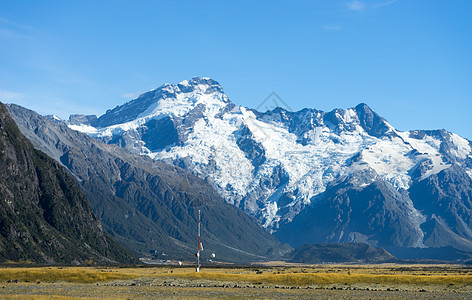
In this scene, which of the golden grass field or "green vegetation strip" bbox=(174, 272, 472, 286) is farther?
"green vegetation strip" bbox=(174, 272, 472, 286)

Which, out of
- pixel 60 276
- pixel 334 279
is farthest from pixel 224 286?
pixel 60 276

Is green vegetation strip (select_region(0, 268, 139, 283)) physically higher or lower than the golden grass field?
higher

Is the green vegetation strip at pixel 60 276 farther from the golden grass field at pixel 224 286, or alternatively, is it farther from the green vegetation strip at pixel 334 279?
the green vegetation strip at pixel 334 279

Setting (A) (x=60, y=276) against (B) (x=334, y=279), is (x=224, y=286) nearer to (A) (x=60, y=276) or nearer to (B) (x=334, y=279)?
(B) (x=334, y=279)

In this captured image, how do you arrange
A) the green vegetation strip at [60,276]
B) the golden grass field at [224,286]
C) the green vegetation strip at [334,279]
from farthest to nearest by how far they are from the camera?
the green vegetation strip at [60,276]
the green vegetation strip at [334,279]
the golden grass field at [224,286]

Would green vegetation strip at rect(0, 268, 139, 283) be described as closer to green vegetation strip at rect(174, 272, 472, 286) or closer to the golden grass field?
the golden grass field

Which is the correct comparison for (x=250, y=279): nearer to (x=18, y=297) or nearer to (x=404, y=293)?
(x=404, y=293)

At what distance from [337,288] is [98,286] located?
47.6 m

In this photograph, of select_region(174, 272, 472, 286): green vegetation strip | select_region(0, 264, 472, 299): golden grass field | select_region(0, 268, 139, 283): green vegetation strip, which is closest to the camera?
select_region(0, 264, 472, 299): golden grass field

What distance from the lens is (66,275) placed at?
14062 cm

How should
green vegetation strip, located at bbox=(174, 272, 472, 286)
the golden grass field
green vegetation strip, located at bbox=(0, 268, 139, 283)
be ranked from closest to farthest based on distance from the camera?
the golden grass field, green vegetation strip, located at bbox=(174, 272, 472, 286), green vegetation strip, located at bbox=(0, 268, 139, 283)

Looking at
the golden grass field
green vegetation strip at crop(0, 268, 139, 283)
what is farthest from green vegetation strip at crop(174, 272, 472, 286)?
green vegetation strip at crop(0, 268, 139, 283)

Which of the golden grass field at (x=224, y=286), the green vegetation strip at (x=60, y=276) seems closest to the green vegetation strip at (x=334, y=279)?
the golden grass field at (x=224, y=286)

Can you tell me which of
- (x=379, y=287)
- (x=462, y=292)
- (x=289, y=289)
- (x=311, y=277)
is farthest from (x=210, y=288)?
(x=462, y=292)
